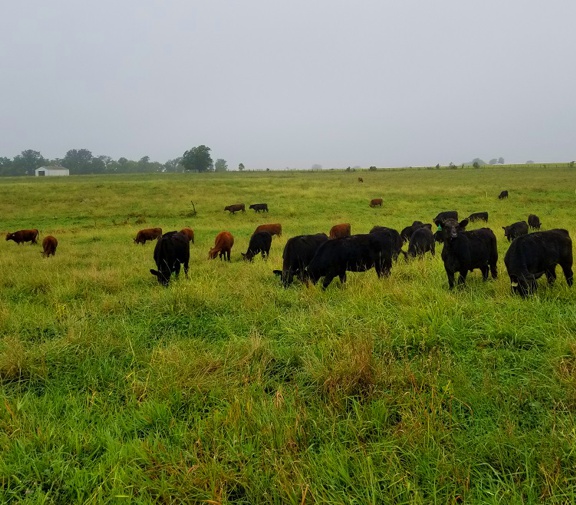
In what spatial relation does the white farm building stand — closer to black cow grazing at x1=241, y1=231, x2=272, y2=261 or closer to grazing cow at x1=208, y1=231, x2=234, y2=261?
grazing cow at x1=208, y1=231, x2=234, y2=261

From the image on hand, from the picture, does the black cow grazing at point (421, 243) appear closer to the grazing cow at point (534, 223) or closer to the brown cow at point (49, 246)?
the grazing cow at point (534, 223)

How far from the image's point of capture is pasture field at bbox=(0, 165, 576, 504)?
2.51 m

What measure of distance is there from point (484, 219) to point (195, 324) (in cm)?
1853

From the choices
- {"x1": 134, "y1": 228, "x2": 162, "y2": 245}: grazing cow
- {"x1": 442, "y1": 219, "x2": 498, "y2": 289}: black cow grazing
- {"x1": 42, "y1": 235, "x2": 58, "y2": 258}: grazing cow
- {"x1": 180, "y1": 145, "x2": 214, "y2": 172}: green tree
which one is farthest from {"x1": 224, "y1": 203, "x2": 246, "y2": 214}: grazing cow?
{"x1": 180, "y1": 145, "x2": 214, "y2": 172}: green tree

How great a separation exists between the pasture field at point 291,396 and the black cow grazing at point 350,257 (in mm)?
667

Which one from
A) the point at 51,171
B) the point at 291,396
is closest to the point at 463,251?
the point at 291,396

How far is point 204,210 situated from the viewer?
1051 inches

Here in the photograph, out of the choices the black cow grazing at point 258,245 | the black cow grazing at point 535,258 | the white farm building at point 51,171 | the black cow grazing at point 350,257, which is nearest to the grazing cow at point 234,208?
the black cow grazing at point 258,245

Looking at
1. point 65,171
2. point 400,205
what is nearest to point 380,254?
point 400,205

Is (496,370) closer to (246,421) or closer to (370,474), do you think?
(370,474)

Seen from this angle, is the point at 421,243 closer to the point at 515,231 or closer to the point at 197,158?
the point at 515,231

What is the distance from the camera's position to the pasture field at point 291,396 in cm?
251

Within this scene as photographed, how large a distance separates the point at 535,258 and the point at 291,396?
4.89 meters

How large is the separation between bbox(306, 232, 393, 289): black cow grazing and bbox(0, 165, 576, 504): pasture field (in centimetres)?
67
